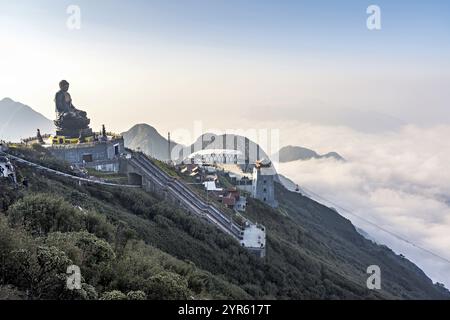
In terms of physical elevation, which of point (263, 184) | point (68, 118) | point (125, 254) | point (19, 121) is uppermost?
point (19, 121)

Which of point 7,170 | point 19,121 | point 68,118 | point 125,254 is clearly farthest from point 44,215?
point 19,121

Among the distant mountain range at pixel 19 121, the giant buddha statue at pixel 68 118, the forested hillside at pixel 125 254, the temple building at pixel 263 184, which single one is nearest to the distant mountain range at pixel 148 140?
the distant mountain range at pixel 19 121

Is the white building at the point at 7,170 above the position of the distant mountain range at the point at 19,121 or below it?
below

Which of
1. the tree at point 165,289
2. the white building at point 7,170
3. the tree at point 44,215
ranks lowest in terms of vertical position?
the tree at point 165,289

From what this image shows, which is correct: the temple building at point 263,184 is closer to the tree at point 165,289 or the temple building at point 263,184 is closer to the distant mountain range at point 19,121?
the tree at point 165,289

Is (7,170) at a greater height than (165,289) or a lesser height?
greater

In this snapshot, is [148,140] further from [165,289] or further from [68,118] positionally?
[165,289]
